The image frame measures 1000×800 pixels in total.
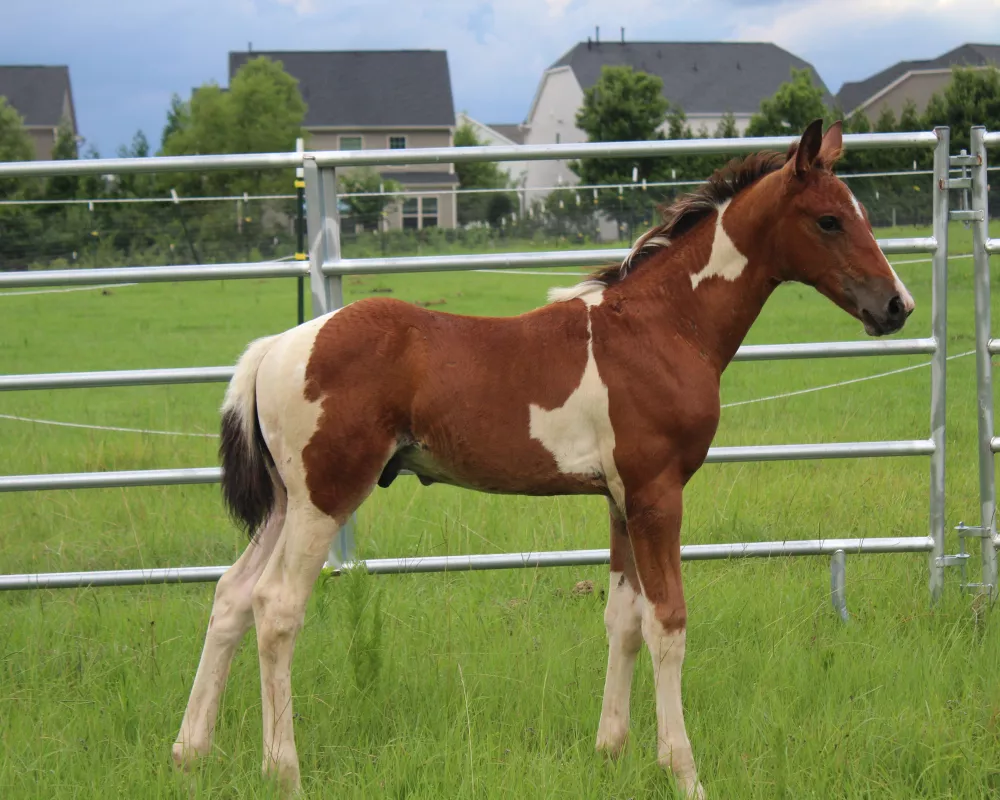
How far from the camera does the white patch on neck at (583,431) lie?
2.75 metres

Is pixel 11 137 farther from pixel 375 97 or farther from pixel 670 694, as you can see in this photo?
pixel 670 694

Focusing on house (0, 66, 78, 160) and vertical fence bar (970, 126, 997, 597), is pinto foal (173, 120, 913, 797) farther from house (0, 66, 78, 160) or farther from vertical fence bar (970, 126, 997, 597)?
house (0, 66, 78, 160)

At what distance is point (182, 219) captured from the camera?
50.1ft

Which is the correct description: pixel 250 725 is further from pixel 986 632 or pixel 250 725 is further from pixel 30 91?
pixel 30 91

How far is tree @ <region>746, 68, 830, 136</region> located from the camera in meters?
32.8

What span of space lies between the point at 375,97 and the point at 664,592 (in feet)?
155

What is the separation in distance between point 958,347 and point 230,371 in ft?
24.4

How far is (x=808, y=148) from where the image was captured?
2766 millimetres

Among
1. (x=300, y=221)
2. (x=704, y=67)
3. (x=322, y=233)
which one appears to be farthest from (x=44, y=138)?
(x=322, y=233)

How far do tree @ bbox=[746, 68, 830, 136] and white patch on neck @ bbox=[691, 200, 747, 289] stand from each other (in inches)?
1244

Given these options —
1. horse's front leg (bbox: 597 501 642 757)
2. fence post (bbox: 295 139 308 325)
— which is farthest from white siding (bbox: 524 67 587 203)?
horse's front leg (bbox: 597 501 642 757)

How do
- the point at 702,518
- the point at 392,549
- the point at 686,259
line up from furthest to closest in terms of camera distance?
the point at 702,518
the point at 392,549
the point at 686,259

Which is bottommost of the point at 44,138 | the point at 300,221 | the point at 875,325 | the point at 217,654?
the point at 217,654

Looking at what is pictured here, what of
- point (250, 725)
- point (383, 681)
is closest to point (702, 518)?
point (383, 681)
